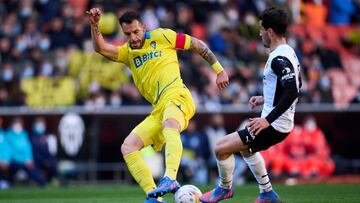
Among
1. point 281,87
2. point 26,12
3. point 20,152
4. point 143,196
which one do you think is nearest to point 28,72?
point 20,152

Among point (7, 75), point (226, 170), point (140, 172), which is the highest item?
point (226, 170)

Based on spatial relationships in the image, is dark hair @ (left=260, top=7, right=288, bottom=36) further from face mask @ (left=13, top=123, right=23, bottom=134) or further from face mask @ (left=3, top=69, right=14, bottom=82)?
face mask @ (left=3, top=69, right=14, bottom=82)

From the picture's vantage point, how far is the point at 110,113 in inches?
923

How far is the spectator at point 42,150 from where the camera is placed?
23641 millimetres

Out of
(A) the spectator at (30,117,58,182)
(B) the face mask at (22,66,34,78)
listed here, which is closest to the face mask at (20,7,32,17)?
(B) the face mask at (22,66,34,78)

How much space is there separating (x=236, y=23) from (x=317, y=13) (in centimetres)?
291

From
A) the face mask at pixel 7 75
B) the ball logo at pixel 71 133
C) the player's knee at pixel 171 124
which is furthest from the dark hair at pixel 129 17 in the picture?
the face mask at pixel 7 75

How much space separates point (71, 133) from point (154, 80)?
11820 millimetres

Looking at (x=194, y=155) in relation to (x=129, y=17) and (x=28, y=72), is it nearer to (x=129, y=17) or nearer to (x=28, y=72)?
(x=28, y=72)

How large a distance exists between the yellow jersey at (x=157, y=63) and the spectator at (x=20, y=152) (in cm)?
1204

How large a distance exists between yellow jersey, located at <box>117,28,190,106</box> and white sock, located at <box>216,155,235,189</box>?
Result: 1238mm

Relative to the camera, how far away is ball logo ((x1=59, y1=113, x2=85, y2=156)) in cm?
2341

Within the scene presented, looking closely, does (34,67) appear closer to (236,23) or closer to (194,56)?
(194,56)

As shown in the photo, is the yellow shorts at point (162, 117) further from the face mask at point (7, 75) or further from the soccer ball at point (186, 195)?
the face mask at point (7, 75)
